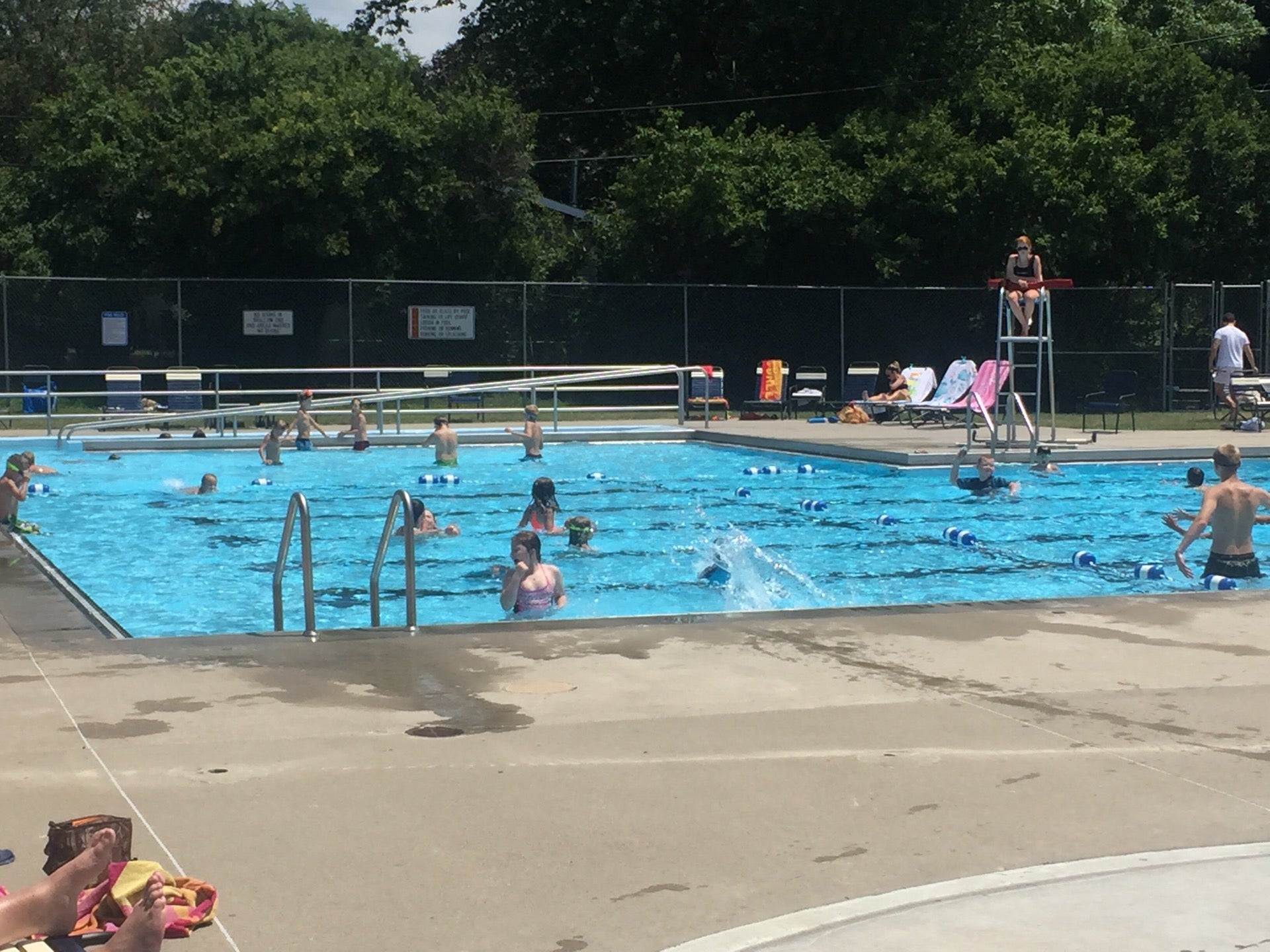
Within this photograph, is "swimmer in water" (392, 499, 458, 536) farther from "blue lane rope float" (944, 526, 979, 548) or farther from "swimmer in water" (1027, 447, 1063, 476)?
"swimmer in water" (1027, 447, 1063, 476)

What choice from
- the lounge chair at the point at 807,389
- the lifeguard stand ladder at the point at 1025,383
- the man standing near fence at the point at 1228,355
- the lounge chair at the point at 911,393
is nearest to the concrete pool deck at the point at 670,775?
the lifeguard stand ladder at the point at 1025,383

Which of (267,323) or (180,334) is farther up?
(267,323)

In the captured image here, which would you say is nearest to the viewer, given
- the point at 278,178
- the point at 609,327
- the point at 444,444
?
the point at 444,444

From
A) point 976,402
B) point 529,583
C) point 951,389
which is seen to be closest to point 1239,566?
point 529,583

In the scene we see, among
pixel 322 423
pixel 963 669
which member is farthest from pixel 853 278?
pixel 963 669

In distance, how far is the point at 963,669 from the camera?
7.45 m

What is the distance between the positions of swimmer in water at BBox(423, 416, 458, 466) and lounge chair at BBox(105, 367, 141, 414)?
6579mm

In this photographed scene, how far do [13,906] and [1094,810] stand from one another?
11.1ft

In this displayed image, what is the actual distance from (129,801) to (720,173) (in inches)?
1034

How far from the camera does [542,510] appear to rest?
14.0 m

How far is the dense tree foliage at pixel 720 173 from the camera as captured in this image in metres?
29.9

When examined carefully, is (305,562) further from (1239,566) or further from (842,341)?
(842,341)

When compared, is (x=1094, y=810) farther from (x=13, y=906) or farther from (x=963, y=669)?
(x=13, y=906)

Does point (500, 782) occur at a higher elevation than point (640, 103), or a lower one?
lower
